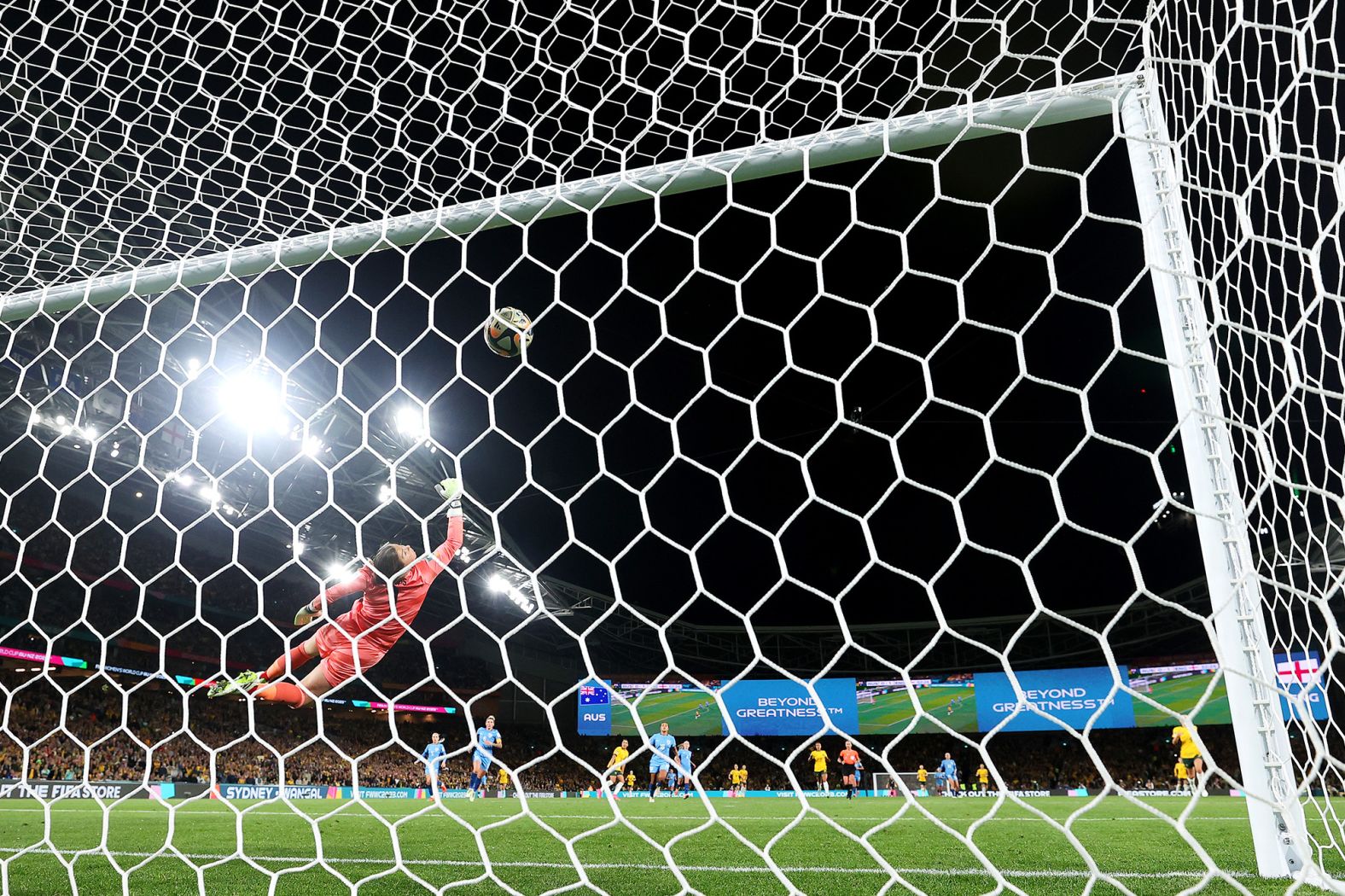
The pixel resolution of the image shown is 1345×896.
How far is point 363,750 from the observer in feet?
49.4

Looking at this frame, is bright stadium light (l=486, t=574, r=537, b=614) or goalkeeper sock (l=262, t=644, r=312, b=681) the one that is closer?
goalkeeper sock (l=262, t=644, r=312, b=681)

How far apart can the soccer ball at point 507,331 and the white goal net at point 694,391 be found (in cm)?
29

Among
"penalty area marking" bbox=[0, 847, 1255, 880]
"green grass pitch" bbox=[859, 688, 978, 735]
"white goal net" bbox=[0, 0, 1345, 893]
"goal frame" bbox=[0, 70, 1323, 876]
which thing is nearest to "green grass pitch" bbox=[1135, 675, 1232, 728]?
"white goal net" bbox=[0, 0, 1345, 893]

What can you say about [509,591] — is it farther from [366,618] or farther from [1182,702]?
[366,618]

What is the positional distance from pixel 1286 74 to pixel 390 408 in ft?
31.0

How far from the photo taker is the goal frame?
134 cm

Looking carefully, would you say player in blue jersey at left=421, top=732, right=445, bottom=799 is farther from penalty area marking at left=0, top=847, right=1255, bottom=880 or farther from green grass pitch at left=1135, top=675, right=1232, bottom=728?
green grass pitch at left=1135, top=675, right=1232, bottom=728

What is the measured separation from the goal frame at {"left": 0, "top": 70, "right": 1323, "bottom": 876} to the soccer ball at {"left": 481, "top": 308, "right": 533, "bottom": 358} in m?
1.15

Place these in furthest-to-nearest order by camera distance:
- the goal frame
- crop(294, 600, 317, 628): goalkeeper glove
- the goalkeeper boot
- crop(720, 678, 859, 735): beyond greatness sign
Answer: crop(720, 678, 859, 735): beyond greatness sign, the goalkeeper boot, crop(294, 600, 317, 628): goalkeeper glove, the goal frame

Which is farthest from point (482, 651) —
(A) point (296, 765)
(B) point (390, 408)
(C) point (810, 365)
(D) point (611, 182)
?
(D) point (611, 182)

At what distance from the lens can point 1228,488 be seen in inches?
55.4

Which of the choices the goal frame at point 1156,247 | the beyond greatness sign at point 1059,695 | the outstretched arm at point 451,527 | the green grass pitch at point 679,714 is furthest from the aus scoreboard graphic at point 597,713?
the goal frame at point 1156,247

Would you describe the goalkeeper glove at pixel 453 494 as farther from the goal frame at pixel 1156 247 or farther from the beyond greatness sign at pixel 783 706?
the beyond greatness sign at pixel 783 706

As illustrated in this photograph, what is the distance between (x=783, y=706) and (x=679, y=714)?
209cm
